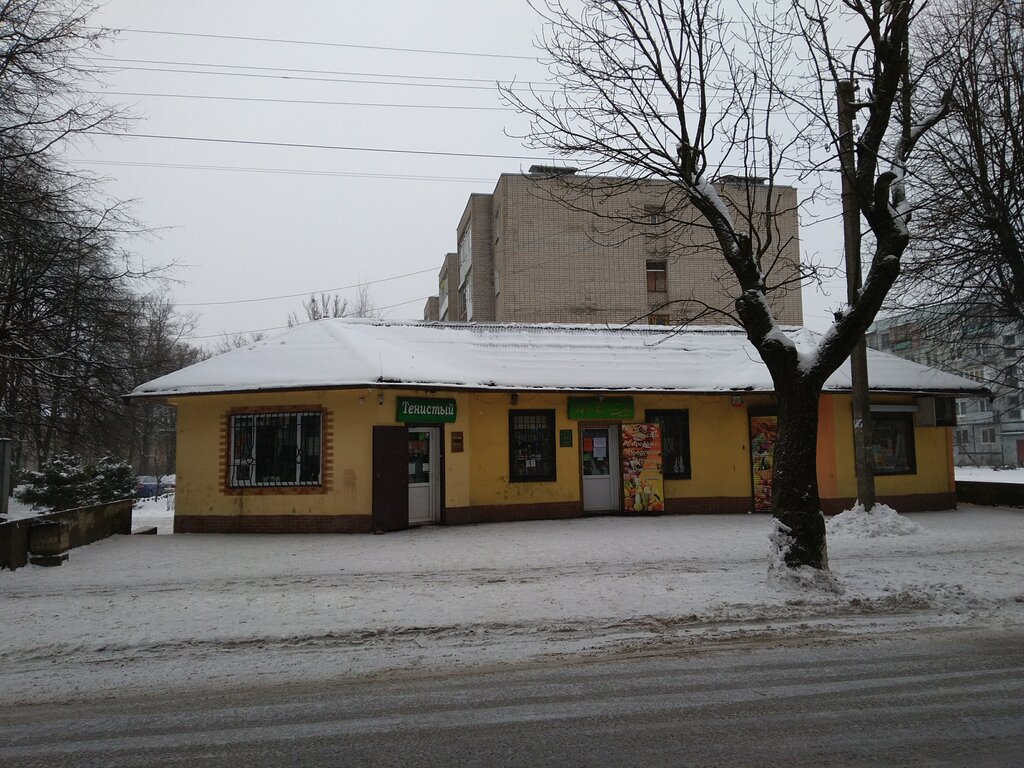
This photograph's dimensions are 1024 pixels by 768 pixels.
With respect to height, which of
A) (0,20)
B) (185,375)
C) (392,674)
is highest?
(0,20)

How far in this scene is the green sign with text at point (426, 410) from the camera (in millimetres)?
13570

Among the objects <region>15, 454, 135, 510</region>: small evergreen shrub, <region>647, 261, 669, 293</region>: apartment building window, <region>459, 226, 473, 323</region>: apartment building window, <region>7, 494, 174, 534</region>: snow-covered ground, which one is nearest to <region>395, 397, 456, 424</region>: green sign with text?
<region>7, 494, 174, 534</region>: snow-covered ground

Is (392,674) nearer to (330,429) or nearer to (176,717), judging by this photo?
(176,717)

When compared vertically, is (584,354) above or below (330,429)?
above

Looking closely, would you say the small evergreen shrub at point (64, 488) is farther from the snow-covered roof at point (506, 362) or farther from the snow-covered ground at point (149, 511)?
the snow-covered roof at point (506, 362)

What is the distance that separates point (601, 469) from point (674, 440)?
1829 mm

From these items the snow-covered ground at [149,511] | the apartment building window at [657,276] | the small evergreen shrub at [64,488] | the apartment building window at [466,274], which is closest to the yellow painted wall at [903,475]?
the snow-covered ground at [149,511]

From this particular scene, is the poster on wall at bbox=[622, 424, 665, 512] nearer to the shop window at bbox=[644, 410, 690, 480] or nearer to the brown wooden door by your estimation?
the shop window at bbox=[644, 410, 690, 480]

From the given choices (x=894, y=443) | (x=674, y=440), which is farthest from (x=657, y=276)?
(x=674, y=440)

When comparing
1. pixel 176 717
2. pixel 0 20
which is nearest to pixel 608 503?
pixel 176 717

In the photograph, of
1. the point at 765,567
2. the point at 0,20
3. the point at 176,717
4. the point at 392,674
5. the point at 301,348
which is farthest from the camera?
the point at 301,348

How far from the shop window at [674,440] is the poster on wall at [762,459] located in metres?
1.51

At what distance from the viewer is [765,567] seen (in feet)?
30.5

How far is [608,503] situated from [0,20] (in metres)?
14.0
